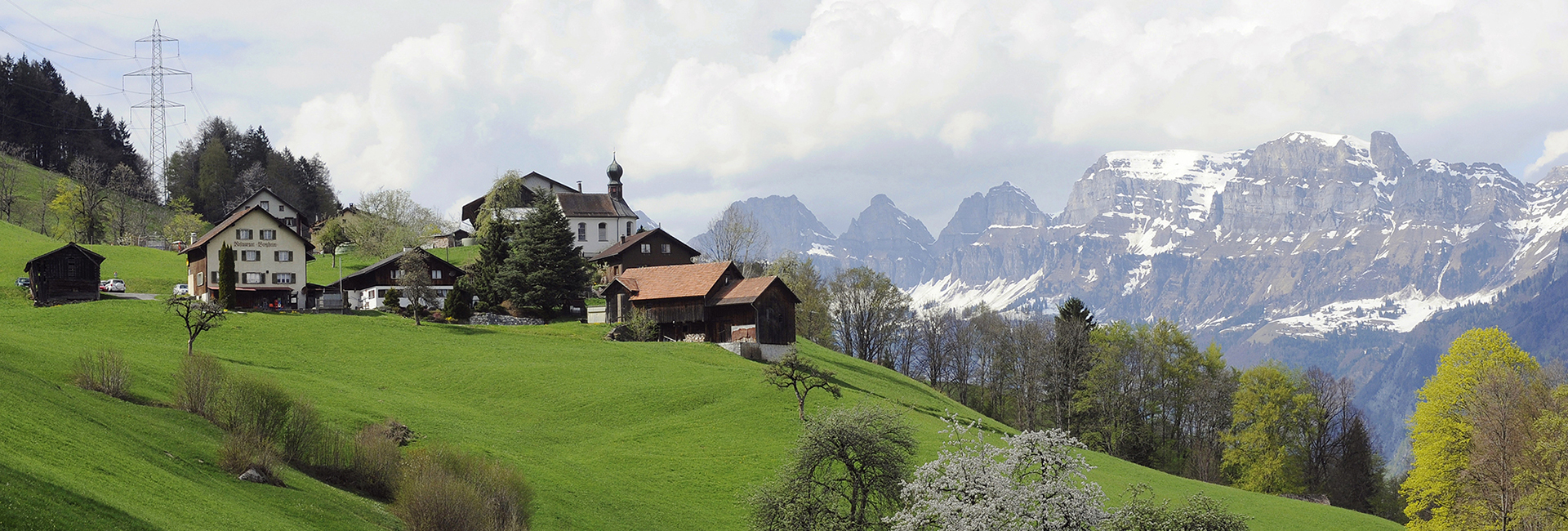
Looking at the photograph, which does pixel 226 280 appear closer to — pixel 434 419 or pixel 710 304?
pixel 710 304

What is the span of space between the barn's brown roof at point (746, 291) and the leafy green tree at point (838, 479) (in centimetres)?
3984

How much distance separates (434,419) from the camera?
50.0m

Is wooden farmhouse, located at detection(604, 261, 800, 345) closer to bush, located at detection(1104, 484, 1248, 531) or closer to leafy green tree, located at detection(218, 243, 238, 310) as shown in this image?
leafy green tree, located at detection(218, 243, 238, 310)

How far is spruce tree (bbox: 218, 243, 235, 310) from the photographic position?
78375mm

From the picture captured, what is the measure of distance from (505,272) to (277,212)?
55.5 m

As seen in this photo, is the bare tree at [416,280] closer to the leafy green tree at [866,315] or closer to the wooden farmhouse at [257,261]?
the wooden farmhouse at [257,261]

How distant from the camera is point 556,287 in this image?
89062 millimetres

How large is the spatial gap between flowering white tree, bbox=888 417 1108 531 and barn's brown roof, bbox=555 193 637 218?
93.5m

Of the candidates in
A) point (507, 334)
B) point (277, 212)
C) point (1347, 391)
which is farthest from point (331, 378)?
point (1347, 391)

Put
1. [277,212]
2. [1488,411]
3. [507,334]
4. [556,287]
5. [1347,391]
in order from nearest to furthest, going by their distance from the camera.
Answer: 1. [1488,411]
2. [507,334]
3. [556,287]
4. [1347,391]
5. [277,212]

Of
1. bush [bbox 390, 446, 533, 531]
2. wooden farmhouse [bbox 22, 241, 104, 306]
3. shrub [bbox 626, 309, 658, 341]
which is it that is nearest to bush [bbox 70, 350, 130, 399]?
bush [bbox 390, 446, 533, 531]

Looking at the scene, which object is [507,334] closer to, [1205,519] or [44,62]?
[1205,519]

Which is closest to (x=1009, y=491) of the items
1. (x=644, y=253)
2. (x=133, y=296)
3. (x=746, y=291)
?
(x=746, y=291)

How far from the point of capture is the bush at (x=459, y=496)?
3180cm
